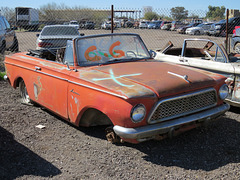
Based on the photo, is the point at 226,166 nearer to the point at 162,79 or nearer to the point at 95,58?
the point at 162,79

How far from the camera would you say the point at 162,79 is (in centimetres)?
366

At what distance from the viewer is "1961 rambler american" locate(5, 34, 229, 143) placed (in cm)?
329

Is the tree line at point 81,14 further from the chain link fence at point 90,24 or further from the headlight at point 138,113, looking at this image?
the headlight at point 138,113

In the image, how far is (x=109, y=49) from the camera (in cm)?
453

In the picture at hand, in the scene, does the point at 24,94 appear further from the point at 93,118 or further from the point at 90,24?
the point at 90,24

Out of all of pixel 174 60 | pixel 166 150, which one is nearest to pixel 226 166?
pixel 166 150

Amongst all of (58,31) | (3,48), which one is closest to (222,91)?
(58,31)

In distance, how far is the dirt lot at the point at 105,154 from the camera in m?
3.21

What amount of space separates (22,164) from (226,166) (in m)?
2.41

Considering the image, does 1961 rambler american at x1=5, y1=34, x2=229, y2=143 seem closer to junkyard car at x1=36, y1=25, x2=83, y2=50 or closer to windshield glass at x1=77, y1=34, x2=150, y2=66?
windshield glass at x1=77, y1=34, x2=150, y2=66

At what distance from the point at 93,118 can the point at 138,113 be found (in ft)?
3.07

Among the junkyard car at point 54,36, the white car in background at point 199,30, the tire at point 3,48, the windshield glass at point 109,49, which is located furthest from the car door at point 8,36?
the white car in background at point 199,30

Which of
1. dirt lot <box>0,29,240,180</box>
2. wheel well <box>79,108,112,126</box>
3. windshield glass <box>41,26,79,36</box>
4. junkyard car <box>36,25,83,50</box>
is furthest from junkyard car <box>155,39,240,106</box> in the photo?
windshield glass <box>41,26,79,36</box>

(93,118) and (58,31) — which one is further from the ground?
(58,31)
